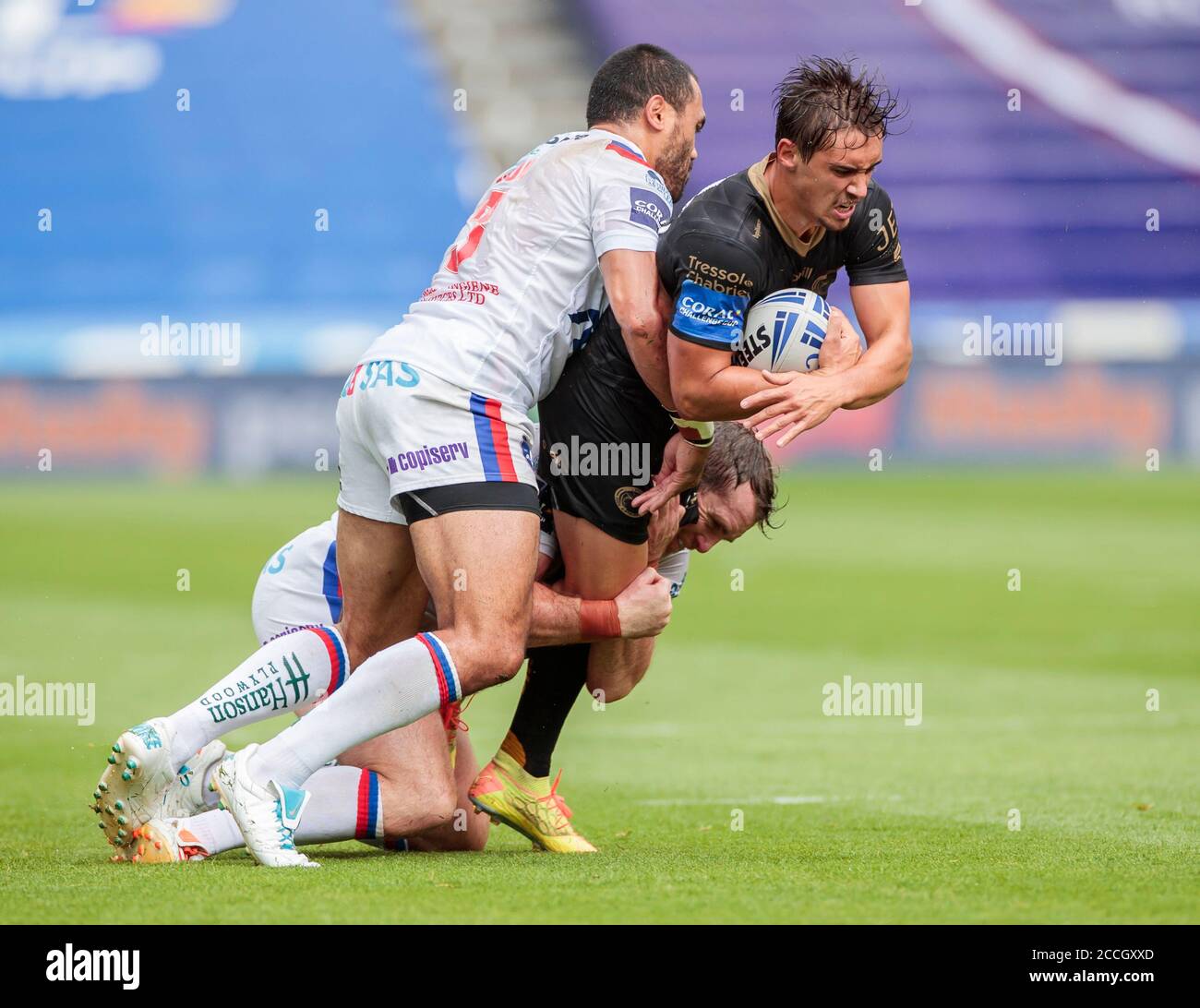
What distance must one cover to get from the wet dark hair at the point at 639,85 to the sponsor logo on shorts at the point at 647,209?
535 millimetres

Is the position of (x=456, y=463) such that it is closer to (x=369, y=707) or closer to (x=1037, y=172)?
(x=369, y=707)

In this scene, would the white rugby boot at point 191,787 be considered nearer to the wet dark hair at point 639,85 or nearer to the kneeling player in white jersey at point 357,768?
the kneeling player in white jersey at point 357,768

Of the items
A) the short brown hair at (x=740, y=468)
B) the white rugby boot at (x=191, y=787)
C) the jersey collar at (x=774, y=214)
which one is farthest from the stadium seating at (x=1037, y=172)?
the white rugby boot at (x=191, y=787)

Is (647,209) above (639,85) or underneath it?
underneath

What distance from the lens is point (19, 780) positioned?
24.2ft

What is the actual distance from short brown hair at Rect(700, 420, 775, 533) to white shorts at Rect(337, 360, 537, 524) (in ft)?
3.22

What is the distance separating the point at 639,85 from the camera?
5.46 meters

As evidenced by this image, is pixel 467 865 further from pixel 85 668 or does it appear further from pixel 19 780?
pixel 85 668

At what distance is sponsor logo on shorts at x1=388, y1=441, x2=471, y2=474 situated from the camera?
4.83 meters

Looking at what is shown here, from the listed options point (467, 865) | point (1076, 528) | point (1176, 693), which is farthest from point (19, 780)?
point (1076, 528)

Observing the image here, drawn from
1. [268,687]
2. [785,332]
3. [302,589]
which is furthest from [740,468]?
[268,687]

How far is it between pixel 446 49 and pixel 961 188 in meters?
10.0

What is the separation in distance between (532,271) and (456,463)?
67 centimetres

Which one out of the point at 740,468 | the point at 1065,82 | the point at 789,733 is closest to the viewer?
the point at 740,468
